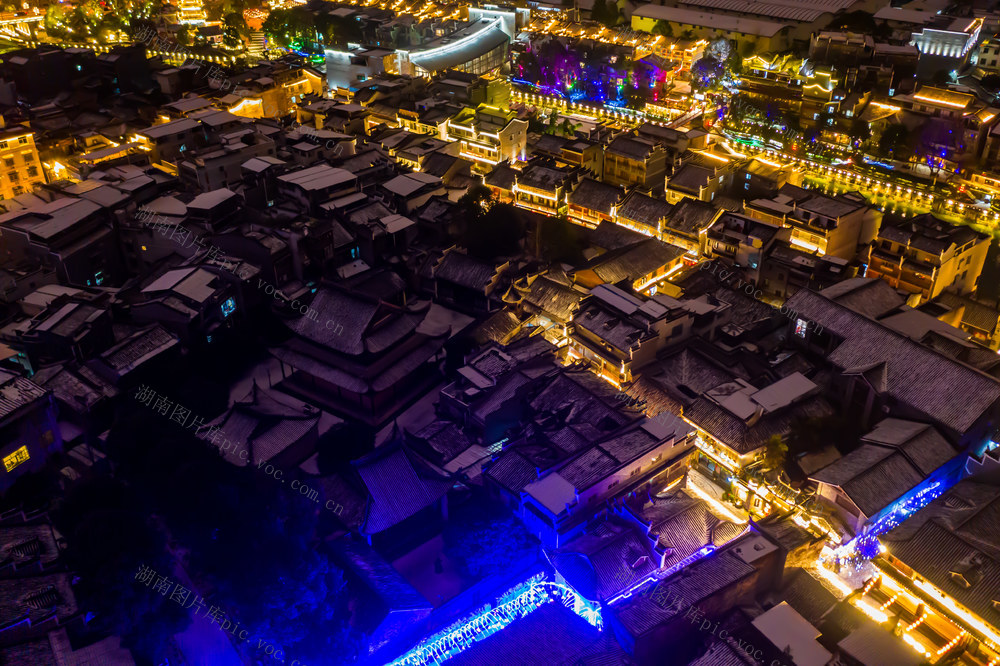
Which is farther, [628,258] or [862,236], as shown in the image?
[862,236]

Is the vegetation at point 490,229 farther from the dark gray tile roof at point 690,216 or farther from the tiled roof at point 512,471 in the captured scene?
the tiled roof at point 512,471

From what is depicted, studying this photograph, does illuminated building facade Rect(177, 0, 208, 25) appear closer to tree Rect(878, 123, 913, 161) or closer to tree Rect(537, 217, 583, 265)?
tree Rect(537, 217, 583, 265)

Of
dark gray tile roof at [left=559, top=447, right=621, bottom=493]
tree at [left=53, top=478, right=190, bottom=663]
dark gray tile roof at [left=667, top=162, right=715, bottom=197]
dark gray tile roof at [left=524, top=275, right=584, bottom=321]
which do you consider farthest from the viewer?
dark gray tile roof at [left=667, top=162, right=715, bottom=197]

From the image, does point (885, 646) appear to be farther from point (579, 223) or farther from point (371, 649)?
point (579, 223)

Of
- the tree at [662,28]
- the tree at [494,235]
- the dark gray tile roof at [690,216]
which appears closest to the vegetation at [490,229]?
the tree at [494,235]

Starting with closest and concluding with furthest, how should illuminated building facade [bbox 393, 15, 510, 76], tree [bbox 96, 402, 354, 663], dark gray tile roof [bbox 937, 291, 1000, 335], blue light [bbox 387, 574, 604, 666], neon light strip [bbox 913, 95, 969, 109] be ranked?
blue light [bbox 387, 574, 604, 666] → tree [bbox 96, 402, 354, 663] → dark gray tile roof [bbox 937, 291, 1000, 335] → neon light strip [bbox 913, 95, 969, 109] → illuminated building facade [bbox 393, 15, 510, 76]

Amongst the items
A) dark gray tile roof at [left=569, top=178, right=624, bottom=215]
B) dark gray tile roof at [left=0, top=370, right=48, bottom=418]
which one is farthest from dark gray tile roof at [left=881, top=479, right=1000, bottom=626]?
dark gray tile roof at [left=0, top=370, right=48, bottom=418]

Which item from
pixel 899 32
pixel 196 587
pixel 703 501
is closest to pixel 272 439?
pixel 196 587
